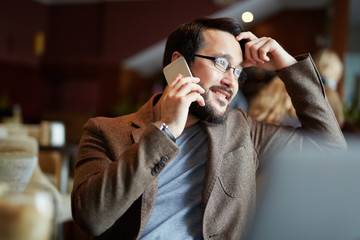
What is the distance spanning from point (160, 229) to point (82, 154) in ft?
1.08

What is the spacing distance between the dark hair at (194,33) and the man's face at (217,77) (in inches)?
1.0

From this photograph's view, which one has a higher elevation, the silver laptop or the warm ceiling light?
the warm ceiling light

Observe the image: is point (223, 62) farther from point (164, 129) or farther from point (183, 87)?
point (164, 129)

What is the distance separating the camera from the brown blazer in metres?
1.07

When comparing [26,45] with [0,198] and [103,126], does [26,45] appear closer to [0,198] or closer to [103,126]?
[103,126]

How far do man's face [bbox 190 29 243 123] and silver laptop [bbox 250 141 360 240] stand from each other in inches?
26.8

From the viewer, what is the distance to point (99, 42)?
8.55 metres

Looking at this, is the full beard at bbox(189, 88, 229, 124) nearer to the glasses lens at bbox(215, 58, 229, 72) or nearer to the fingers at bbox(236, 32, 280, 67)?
the glasses lens at bbox(215, 58, 229, 72)

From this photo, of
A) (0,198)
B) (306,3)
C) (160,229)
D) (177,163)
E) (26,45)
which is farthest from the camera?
(26,45)

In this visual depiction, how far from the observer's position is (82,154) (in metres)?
1.25

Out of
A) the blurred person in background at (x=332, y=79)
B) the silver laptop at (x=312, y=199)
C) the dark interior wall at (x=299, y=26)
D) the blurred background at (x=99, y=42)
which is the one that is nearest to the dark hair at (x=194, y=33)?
the silver laptop at (x=312, y=199)

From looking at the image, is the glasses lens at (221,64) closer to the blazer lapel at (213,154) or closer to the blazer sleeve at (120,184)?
the blazer lapel at (213,154)

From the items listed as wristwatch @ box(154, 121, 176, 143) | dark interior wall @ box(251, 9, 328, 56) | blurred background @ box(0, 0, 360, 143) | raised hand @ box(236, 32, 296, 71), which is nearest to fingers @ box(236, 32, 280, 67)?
raised hand @ box(236, 32, 296, 71)

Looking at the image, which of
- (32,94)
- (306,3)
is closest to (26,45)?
(32,94)
